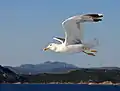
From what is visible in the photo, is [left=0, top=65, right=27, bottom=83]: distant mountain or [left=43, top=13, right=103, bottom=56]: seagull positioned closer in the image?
[left=43, top=13, right=103, bottom=56]: seagull

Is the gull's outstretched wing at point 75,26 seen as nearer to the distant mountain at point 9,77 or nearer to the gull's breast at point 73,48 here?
the gull's breast at point 73,48

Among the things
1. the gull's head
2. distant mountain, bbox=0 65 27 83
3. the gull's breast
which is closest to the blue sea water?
distant mountain, bbox=0 65 27 83

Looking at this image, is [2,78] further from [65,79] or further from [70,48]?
[70,48]

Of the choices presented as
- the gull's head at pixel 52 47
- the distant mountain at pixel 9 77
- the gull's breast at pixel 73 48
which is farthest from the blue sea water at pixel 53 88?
the gull's breast at pixel 73 48

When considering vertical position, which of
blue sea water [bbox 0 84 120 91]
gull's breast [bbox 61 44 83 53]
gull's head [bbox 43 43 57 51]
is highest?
blue sea water [bbox 0 84 120 91]

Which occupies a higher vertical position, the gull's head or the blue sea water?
the blue sea water

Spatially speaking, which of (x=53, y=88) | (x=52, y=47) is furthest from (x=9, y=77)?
(x=52, y=47)

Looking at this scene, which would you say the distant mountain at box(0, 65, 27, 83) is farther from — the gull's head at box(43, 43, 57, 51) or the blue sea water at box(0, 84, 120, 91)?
the gull's head at box(43, 43, 57, 51)

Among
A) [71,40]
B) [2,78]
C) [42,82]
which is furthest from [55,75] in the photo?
[71,40]

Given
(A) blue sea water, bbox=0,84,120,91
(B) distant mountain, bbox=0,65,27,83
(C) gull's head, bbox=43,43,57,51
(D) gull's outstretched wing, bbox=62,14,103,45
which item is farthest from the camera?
(B) distant mountain, bbox=0,65,27,83

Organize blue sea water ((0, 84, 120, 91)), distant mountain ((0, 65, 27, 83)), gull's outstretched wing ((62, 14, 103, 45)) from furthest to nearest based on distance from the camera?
distant mountain ((0, 65, 27, 83)), blue sea water ((0, 84, 120, 91)), gull's outstretched wing ((62, 14, 103, 45))
